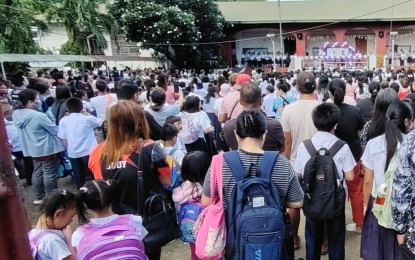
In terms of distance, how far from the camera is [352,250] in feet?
10.4

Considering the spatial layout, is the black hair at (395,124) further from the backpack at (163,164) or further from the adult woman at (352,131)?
the backpack at (163,164)

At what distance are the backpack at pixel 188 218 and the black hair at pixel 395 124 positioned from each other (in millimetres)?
1242

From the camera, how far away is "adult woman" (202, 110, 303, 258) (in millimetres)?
1840

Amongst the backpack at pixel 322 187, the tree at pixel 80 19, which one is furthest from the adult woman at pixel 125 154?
the tree at pixel 80 19

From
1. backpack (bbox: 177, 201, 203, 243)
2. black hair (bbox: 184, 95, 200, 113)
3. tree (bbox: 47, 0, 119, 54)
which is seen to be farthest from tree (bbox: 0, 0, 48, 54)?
backpack (bbox: 177, 201, 203, 243)

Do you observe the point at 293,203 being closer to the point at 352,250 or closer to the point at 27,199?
the point at 352,250

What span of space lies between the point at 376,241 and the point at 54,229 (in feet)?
6.59

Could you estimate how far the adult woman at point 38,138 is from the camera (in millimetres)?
4129

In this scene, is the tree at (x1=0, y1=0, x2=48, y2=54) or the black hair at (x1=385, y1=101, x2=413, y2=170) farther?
the tree at (x1=0, y1=0, x2=48, y2=54)

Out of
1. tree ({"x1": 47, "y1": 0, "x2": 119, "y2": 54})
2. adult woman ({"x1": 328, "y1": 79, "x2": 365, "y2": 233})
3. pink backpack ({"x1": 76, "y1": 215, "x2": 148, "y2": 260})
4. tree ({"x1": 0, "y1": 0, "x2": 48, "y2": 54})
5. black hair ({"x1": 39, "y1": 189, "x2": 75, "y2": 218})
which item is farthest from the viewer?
tree ({"x1": 47, "y1": 0, "x2": 119, "y2": 54})

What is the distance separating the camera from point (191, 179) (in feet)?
7.99

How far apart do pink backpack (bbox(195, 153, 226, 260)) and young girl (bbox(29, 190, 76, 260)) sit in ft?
2.42

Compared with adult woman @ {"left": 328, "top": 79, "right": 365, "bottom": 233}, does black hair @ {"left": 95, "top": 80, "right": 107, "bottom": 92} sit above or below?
above

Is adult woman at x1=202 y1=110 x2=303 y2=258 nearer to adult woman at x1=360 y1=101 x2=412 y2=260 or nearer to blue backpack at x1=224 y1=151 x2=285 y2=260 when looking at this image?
blue backpack at x1=224 y1=151 x2=285 y2=260
